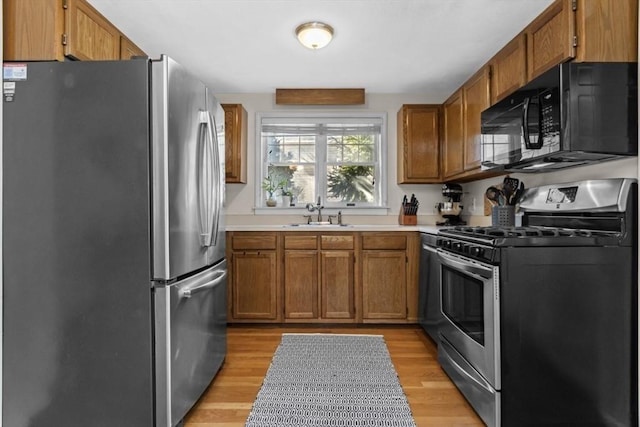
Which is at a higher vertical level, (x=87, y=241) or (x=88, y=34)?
(x=88, y=34)

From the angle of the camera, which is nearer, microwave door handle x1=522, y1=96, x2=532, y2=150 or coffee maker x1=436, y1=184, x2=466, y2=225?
microwave door handle x1=522, y1=96, x2=532, y2=150

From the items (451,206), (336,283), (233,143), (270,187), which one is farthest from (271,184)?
(451,206)

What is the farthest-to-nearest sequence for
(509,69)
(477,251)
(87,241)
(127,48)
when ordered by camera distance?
(127,48), (509,69), (477,251), (87,241)

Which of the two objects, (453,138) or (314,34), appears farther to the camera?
(453,138)

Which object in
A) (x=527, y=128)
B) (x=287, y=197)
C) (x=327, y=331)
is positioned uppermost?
(x=527, y=128)

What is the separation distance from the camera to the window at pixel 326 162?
394cm

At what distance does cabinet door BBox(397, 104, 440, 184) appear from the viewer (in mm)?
3615

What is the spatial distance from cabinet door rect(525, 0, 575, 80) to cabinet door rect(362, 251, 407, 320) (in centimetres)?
175

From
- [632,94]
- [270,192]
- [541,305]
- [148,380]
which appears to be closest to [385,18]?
[632,94]

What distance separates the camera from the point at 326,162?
397cm

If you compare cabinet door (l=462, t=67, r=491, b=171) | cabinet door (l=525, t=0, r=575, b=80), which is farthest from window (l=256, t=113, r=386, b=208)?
cabinet door (l=525, t=0, r=575, b=80)

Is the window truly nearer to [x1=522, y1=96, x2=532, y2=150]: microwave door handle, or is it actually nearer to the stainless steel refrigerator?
Answer: [x1=522, y1=96, x2=532, y2=150]: microwave door handle

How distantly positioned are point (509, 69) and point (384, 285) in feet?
6.28

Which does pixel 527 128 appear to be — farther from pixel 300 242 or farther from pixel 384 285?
pixel 300 242
